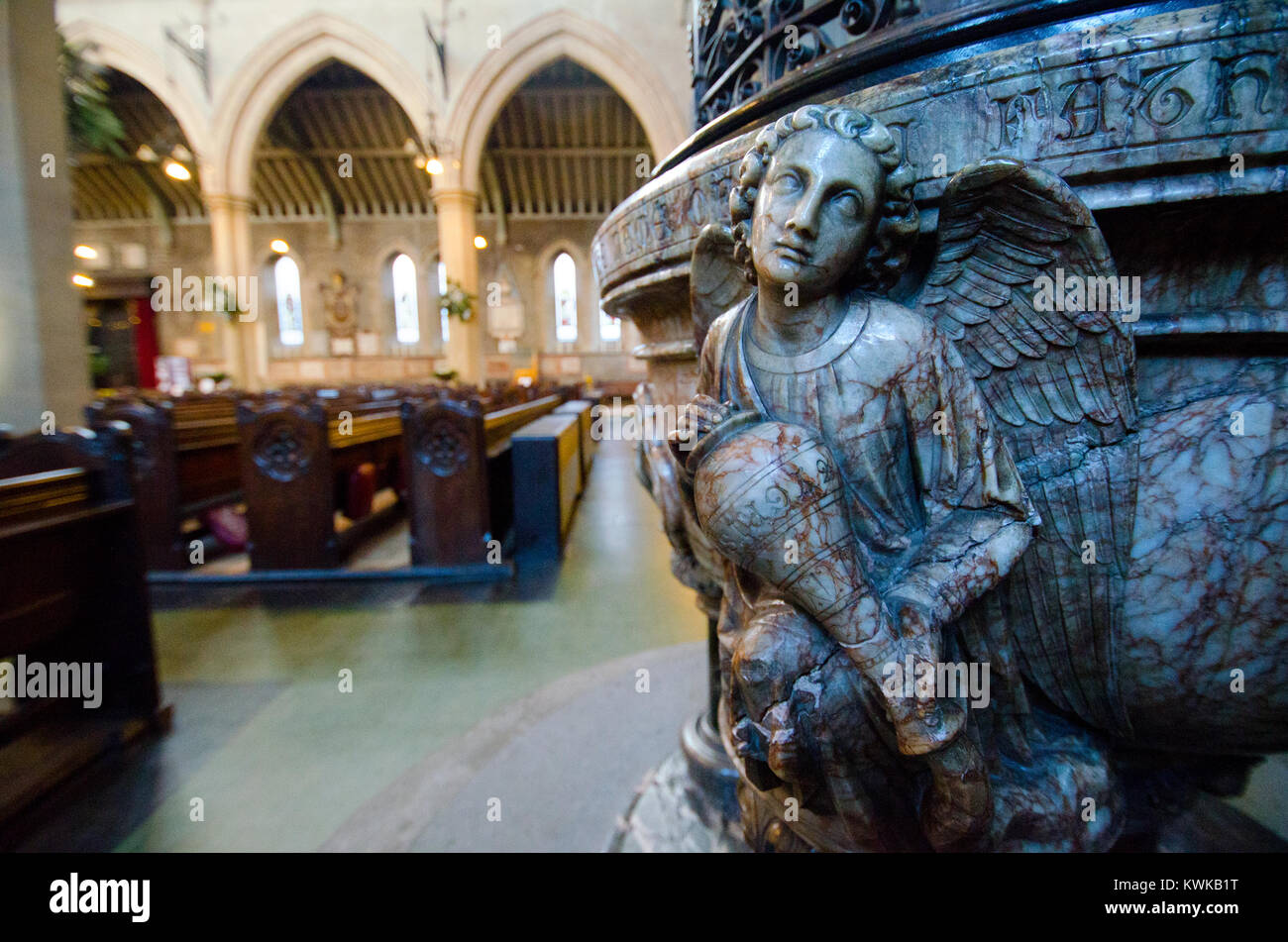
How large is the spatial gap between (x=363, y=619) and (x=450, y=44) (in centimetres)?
1335

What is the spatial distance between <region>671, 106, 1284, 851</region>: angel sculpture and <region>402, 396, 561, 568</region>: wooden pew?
3.51m

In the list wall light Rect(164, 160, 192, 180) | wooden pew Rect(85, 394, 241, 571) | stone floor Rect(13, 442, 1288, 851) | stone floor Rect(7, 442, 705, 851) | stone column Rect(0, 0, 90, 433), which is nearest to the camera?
stone floor Rect(13, 442, 1288, 851)

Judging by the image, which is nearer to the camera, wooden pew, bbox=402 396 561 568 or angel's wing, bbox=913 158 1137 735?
angel's wing, bbox=913 158 1137 735

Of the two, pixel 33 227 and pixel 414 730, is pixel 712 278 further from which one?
pixel 33 227

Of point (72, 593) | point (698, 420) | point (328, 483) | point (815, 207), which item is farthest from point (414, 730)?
point (328, 483)

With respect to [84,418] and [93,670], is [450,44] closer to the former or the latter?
[84,418]

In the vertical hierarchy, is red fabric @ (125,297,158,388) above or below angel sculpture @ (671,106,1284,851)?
above

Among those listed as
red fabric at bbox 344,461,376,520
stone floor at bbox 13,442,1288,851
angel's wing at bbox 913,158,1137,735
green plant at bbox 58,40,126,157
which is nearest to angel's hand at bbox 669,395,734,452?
angel's wing at bbox 913,158,1137,735

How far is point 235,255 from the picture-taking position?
12727 millimetres

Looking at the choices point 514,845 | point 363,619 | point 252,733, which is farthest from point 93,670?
point 514,845

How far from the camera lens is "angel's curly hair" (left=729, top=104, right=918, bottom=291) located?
0.76 m

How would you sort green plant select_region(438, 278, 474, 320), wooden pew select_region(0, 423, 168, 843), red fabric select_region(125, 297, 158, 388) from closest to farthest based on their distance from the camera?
wooden pew select_region(0, 423, 168, 843) < green plant select_region(438, 278, 474, 320) < red fabric select_region(125, 297, 158, 388)

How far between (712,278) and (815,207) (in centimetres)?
31

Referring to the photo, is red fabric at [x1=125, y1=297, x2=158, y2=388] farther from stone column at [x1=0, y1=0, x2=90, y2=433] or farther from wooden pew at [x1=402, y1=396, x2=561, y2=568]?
wooden pew at [x1=402, y1=396, x2=561, y2=568]
